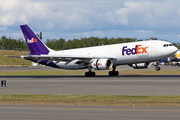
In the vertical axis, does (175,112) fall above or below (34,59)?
below

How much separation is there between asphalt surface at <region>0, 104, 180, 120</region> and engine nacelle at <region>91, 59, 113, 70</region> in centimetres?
2878

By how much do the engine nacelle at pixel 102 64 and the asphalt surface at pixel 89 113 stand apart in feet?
94.4

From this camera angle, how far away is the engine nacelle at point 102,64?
1710 inches

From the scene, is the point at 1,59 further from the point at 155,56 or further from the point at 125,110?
the point at 125,110

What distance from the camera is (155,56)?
1710 inches

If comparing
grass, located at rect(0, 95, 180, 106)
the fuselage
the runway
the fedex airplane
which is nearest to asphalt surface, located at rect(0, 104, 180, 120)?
grass, located at rect(0, 95, 180, 106)

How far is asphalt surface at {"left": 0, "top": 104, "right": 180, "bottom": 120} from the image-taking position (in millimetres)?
11656

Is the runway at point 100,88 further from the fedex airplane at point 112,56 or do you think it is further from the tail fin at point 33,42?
the tail fin at point 33,42

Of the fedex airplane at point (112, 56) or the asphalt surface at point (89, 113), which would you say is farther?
the fedex airplane at point (112, 56)

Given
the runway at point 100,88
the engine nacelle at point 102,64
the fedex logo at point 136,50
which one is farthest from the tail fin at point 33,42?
the runway at point 100,88

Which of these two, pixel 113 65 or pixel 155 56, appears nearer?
pixel 155 56

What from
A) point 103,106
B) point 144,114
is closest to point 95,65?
point 103,106

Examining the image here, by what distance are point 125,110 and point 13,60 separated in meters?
166

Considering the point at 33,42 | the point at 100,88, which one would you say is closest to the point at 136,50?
the point at 100,88
